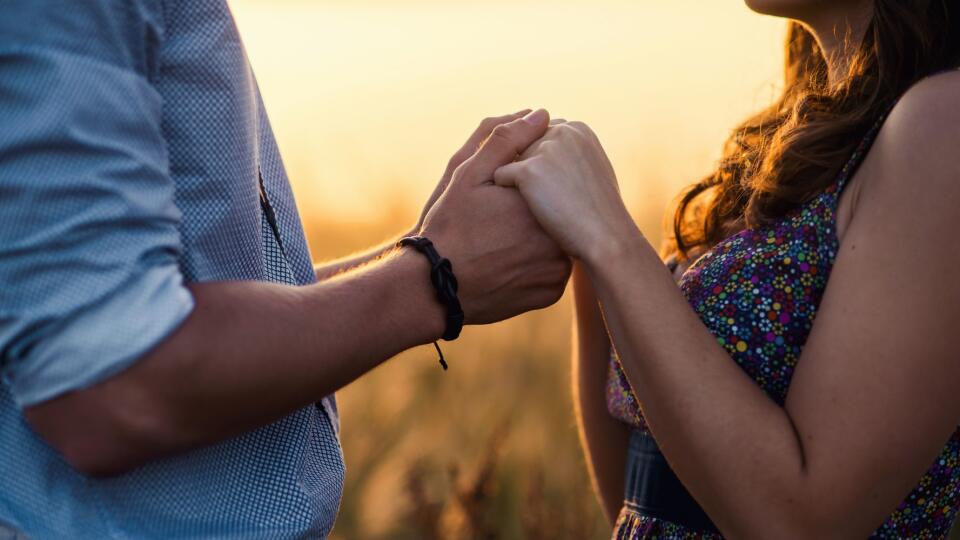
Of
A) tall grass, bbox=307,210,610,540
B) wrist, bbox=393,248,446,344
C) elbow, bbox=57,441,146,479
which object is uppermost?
wrist, bbox=393,248,446,344

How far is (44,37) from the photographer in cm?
107

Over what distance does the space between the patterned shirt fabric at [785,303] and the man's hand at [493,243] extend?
283 millimetres

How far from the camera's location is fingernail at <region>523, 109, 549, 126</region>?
5.91 ft

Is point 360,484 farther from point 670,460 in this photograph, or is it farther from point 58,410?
point 58,410

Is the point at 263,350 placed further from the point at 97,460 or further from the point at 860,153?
the point at 860,153

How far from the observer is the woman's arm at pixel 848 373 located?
1.41 metres

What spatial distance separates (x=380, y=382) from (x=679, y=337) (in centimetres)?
239

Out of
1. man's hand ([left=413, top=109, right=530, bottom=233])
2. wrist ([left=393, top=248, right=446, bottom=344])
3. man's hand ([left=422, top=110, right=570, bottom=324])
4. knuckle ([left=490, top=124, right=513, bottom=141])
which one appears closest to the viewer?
wrist ([left=393, top=248, right=446, bottom=344])

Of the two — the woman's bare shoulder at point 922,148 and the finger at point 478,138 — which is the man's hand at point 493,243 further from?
the woman's bare shoulder at point 922,148

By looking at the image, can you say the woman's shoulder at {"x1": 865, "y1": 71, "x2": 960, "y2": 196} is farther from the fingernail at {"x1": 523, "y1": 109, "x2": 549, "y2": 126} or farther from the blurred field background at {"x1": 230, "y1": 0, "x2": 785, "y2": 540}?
the blurred field background at {"x1": 230, "y1": 0, "x2": 785, "y2": 540}

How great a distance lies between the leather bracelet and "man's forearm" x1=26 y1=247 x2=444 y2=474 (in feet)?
0.17

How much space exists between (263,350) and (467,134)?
3362mm

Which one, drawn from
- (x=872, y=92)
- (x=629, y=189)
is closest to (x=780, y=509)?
(x=872, y=92)

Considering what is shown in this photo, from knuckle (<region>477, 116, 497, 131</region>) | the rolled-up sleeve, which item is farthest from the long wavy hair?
the rolled-up sleeve
